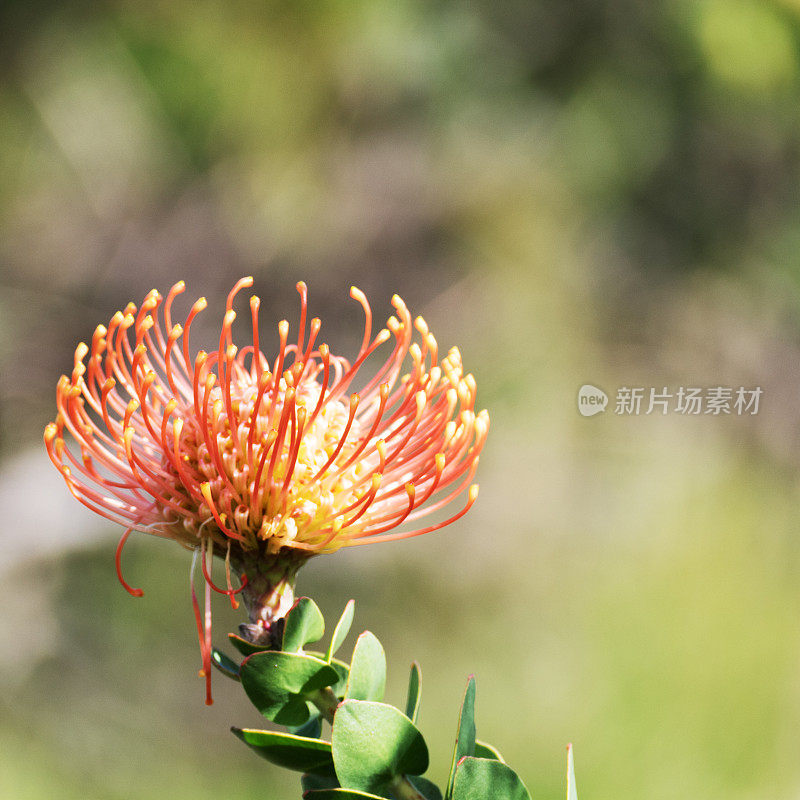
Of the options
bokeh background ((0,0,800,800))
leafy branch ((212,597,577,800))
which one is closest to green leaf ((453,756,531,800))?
leafy branch ((212,597,577,800))

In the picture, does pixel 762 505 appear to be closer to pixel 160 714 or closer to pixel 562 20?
pixel 562 20

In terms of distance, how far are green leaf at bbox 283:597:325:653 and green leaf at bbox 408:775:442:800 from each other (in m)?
0.07

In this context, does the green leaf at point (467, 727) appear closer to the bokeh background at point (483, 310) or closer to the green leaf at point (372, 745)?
the green leaf at point (372, 745)

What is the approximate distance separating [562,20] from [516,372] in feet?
2.78

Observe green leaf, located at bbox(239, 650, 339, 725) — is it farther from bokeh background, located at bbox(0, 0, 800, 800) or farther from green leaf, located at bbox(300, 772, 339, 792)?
bokeh background, located at bbox(0, 0, 800, 800)

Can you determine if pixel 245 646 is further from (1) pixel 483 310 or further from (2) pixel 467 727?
(1) pixel 483 310

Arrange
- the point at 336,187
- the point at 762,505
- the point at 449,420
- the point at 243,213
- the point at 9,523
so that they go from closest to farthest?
the point at 449,420
the point at 9,523
the point at 243,213
the point at 336,187
the point at 762,505

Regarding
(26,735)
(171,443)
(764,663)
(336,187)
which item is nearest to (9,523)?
(26,735)

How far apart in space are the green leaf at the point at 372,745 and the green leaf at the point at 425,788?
0.07ft

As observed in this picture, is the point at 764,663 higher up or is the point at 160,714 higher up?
the point at 764,663

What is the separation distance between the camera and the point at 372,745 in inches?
11.5

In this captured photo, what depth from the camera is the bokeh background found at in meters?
1.75

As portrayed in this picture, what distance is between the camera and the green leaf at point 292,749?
11.8 inches

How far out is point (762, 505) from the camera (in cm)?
A: 205
